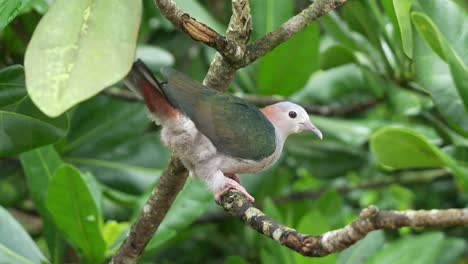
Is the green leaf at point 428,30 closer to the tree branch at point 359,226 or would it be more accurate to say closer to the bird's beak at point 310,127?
the bird's beak at point 310,127

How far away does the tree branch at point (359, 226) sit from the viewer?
3.81 feet

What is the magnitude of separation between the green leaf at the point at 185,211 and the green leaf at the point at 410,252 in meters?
0.58

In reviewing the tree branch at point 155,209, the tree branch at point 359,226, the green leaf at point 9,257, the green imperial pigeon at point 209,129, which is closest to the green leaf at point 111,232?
the green leaf at point 9,257

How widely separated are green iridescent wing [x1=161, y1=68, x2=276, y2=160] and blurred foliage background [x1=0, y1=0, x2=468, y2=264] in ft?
0.94

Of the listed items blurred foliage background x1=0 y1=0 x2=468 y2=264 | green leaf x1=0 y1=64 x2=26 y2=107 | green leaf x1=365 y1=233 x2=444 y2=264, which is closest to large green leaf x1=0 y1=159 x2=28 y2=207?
blurred foliage background x1=0 y1=0 x2=468 y2=264

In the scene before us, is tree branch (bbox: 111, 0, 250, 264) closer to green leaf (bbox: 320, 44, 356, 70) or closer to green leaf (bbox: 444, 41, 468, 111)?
green leaf (bbox: 444, 41, 468, 111)

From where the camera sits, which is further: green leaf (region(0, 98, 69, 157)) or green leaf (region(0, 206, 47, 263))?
green leaf (region(0, 206, 47, 263))

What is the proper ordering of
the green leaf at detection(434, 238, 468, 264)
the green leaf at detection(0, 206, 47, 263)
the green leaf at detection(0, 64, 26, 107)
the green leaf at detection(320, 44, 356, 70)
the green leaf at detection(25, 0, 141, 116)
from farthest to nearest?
the green leaf at detection(434, 238, 468, 264) → the green leaf at detection(320, 44, 356, 70) → the green leaf at detection(0, 206, 47, 263) → the green leaf at detection(0, 64, 26, 107) → the green leaf at detection(25, 0, 141, 116)

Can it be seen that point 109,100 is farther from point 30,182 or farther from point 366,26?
point 366,26

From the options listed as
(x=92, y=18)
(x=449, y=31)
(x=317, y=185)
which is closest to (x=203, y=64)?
(x=317, y=185)

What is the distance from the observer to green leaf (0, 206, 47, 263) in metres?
2.12

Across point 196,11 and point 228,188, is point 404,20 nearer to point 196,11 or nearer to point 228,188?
point 228,188

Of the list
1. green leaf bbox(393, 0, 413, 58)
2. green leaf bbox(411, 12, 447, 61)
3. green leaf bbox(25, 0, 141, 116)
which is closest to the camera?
green leaf bbox(25, 0, 141, 116)

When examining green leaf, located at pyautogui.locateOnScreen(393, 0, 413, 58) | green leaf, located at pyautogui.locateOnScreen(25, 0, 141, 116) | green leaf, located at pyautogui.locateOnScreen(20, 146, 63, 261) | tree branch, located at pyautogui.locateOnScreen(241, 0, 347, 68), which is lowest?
green leaf, located at pyautogui.locateOnScreen(20, 146, 63, 261)
